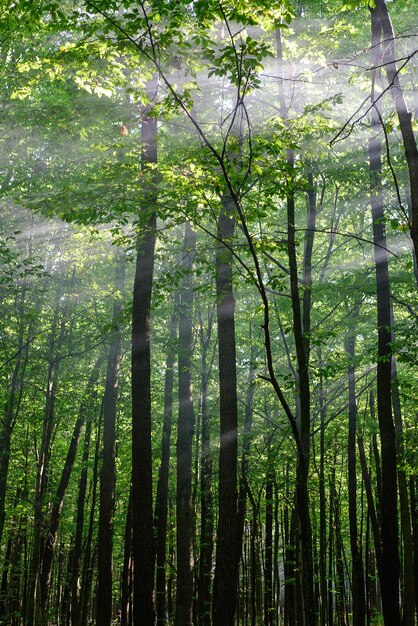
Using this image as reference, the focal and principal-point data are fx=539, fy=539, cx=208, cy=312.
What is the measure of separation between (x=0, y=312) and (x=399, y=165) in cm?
1091

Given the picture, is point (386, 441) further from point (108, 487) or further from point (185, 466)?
point (108, 487)

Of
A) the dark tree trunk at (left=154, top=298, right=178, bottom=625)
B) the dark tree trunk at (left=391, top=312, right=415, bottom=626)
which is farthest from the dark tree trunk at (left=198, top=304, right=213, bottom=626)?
the dark tree trunk at (left=391, top=312, right=415, bottom=626)

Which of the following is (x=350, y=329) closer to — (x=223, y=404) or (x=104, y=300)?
(x=104, y=300)

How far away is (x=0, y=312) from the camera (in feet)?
48.1

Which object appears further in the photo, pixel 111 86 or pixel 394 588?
pixel 394 588

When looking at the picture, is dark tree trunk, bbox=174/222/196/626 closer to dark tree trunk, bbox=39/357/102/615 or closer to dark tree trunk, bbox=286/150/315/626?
dark tree trunk, bbox=39/357/102/615

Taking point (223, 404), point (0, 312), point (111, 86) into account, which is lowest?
point (223, 404)

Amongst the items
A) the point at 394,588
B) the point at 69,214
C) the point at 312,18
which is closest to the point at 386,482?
the point at 394,588

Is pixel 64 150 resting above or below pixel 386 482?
above

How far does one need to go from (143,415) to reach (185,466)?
5933 mm

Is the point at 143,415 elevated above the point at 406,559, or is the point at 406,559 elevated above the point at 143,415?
the point at 143,415

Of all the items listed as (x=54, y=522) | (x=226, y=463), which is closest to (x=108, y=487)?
(x=54, y=522)

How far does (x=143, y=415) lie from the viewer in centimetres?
994

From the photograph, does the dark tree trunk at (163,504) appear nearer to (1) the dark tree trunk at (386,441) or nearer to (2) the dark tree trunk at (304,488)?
(1) the dark tree trunk at (386,441)
